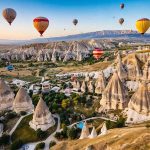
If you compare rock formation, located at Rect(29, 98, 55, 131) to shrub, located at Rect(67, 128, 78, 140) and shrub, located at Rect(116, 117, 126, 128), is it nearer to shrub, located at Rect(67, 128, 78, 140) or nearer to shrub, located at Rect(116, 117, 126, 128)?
shrub, located at Rect(67, 128, 78, 140)

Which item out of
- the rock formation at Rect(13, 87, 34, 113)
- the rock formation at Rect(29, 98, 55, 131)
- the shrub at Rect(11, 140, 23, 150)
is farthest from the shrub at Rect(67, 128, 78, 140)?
the rock formation at Rect(13, 87, 34, 113)

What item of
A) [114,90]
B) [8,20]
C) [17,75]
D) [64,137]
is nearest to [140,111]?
[114,90]

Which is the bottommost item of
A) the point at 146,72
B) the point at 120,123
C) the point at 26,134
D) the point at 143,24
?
the point at 26,134

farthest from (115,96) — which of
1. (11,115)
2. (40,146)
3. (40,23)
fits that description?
(11,115)

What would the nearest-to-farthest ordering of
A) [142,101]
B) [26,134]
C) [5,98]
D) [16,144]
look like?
1. [16,144]
2. [26,134]
3. [142,101]
4. [5,98]

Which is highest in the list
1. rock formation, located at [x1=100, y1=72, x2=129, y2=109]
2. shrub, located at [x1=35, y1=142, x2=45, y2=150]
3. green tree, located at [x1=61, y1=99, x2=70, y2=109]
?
rock formation, located at [x1=100, y1=72, x2=129, y2=109]

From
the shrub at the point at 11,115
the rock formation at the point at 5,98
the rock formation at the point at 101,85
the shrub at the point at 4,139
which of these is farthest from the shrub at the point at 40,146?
the rock formation at the point at 101,85

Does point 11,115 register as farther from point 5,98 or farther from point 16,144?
point 16,144
